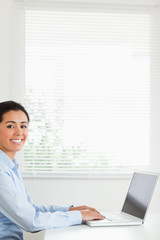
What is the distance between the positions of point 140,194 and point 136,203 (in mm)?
57

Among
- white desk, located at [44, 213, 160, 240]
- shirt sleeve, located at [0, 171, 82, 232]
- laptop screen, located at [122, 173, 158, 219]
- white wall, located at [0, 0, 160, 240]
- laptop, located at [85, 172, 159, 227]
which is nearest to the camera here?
white desk, located at [44, 213, 160, 240]

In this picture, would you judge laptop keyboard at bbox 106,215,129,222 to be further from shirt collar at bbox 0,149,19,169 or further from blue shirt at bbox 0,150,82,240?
shirt collar at bbox 0,149,19,169

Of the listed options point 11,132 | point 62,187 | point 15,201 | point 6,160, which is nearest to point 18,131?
point 11,132

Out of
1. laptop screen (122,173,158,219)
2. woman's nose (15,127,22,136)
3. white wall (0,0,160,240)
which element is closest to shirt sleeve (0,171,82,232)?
woman's nose (15,127,22,136)

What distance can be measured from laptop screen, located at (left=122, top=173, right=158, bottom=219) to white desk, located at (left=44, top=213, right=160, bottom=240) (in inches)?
5.7

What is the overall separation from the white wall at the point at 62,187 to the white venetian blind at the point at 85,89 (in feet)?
0.33

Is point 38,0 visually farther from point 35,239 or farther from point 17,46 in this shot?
point 35,239

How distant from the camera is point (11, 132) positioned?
2217mm

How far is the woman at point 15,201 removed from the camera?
1.94 meters

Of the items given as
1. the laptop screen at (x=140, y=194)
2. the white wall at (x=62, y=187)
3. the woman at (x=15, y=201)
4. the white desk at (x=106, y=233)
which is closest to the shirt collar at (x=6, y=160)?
the woman at (x=15, y=201)

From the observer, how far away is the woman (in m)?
1.94

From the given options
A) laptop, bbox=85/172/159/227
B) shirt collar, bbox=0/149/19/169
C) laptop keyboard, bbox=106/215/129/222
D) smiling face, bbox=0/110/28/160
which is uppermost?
smiling face, bbox=0/110/28/160

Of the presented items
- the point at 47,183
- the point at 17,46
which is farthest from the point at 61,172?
the point at 17,46

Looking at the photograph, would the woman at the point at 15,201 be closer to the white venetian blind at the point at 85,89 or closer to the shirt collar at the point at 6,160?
the shirt collar at the point at 6,160
